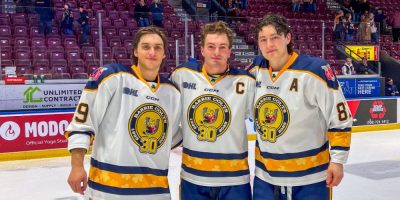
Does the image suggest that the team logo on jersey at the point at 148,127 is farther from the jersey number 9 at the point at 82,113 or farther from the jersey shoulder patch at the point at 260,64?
the jersey shoulder patch at the point at 260,64

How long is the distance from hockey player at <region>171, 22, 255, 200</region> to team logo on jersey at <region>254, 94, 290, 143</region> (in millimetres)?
101

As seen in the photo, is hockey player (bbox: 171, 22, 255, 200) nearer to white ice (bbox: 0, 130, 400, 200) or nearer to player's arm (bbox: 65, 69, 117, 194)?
player's arm (bbox: 65, 69, 117, 194)

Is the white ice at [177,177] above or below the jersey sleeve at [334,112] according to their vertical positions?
below

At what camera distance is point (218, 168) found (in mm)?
2473

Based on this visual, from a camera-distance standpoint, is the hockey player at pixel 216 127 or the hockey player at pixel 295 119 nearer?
the hockey player at pixel 295 119

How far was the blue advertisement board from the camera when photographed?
1105cm

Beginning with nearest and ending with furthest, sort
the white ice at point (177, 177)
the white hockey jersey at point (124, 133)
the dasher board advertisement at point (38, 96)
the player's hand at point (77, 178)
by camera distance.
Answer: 1. the player's hand at point (77, 178)
2. the white hockey jersey at point (124, 133)
3. the white ice at point (177, 177)
4. the dasher board advertisement at point (38, 96)

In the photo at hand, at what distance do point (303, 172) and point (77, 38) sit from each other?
7710mm

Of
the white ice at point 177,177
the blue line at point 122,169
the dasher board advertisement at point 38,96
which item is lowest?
the white ice at point 177,177

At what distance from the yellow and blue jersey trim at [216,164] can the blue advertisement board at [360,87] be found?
29.6ft

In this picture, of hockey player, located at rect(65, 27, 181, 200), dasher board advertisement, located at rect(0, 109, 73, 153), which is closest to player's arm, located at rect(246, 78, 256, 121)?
hockey player, located at rect(65, 27, 181, 200)

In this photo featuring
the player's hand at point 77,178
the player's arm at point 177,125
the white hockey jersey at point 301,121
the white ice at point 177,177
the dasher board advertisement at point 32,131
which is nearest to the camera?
the player's hand at point 77,178

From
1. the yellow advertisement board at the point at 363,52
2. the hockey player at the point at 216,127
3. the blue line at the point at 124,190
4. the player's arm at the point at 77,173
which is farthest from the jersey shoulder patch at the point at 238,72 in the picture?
the yellow advertisement board at the point at 363,52

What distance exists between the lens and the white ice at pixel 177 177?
15.0 ft
